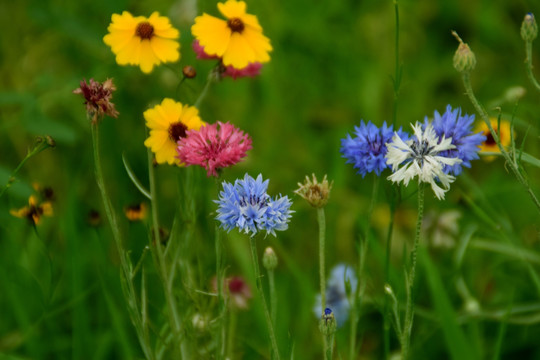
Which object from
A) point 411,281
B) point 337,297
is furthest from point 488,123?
point 337,297

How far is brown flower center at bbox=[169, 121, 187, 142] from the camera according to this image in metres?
0.84

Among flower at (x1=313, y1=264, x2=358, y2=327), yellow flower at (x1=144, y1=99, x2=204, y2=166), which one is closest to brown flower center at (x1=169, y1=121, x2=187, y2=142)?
yellow flower at (x1=144, y1=99, x2=204, y2=166)

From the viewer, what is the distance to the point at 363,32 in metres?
2.03

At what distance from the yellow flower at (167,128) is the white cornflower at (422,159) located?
25 centimetres

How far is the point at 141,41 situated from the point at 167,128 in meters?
0.11

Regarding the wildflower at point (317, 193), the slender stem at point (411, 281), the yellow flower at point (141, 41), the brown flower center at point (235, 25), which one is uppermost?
the brown flower center at point (235, 25)

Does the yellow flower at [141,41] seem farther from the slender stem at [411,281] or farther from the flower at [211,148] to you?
the slender stem at [411,281]

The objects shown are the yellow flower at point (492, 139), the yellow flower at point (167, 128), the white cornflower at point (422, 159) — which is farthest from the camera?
the yellow flower at point (492, 139)

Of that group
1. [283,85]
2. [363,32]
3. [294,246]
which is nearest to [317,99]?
[283,85]

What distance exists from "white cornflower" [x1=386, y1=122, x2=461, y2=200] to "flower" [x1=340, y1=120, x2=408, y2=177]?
8 cm

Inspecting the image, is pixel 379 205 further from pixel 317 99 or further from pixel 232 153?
pixel 232 153

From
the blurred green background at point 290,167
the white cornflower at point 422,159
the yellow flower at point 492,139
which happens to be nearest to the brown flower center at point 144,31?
the blurred green background at point 290,167

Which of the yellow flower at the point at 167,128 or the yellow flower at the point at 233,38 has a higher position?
the yellow flower at the point at 233,38

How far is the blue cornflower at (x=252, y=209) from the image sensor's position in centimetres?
73
